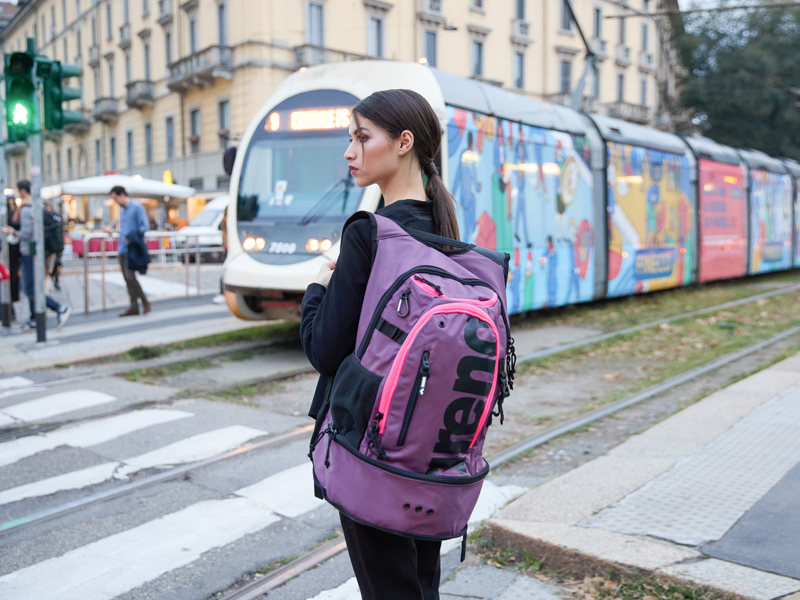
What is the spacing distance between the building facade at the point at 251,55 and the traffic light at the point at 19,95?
21.2m

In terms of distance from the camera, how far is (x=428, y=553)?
206 cm

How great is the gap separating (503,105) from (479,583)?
739 cm

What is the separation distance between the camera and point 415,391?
5.57 feet

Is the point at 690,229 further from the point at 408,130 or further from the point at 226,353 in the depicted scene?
the point at 408,130

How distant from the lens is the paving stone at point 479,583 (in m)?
3.14

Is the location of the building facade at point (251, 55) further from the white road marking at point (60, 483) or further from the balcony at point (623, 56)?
the white road marking at point (60, 483)

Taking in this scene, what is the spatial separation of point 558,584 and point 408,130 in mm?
2067

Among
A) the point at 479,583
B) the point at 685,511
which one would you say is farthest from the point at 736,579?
the point at 479,583

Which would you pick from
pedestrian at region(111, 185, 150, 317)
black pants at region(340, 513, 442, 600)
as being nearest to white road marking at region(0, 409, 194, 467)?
black pants at region(340, 513, 442, 600)

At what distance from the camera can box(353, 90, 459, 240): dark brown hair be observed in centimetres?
195

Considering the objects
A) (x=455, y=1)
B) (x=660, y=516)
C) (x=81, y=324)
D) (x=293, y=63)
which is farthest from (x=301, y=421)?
(x=455, y=1)

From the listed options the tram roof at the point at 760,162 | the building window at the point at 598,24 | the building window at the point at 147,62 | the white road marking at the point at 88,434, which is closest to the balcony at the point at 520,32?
the building window at the point at 598,24

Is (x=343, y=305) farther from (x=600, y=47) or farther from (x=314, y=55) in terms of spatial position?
(x=600, y=47)

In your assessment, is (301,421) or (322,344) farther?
(301,421)
